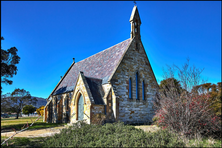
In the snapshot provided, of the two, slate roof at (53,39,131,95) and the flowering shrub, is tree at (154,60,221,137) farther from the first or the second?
slate roof at (53,39,131,95)

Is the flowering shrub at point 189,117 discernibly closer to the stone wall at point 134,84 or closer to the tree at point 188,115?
the tree at point 188,115

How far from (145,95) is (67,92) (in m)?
10.5

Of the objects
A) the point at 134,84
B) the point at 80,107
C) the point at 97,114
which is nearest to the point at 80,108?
the point at 80,107

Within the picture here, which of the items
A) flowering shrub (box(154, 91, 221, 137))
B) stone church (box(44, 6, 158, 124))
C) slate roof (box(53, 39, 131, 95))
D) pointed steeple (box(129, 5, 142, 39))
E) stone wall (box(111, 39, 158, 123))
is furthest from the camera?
pointed steeple (box(129, 5, 142, 39))

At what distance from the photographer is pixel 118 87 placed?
57.4 ft

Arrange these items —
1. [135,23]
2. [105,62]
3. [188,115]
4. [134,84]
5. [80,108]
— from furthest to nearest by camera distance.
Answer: [105,62] < [135,23] < [134,84] < [80,108] < [188,115]

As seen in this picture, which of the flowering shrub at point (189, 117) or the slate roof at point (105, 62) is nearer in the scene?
the flowering shrub at point (189, 117)

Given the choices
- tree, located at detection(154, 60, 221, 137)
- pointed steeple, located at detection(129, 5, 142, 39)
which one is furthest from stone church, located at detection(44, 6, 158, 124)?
tree, located at detection(154, 60, 221, 137)

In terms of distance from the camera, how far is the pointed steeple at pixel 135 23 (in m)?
20.5

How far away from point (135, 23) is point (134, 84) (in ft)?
24.4

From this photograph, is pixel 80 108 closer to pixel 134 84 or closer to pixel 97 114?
pixel 97 114

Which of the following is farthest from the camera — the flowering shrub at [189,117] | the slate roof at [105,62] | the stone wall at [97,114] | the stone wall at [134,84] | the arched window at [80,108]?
the slate roof at [105,62]

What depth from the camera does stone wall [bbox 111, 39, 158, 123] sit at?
1750cm

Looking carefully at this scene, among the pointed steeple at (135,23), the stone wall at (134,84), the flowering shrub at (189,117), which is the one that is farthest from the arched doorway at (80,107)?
the pointed steeple at (135,23)
